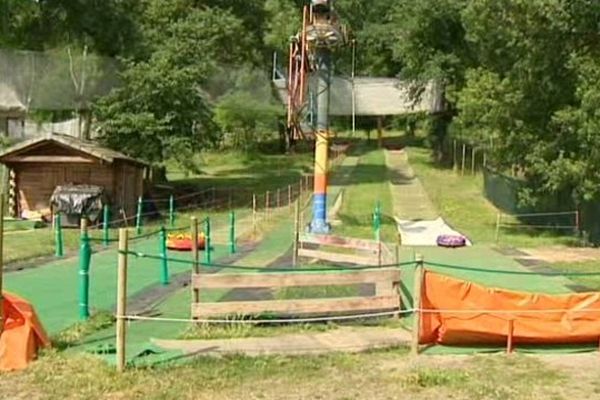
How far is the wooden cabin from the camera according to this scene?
84.1 feet

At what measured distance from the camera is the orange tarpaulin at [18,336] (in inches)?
289

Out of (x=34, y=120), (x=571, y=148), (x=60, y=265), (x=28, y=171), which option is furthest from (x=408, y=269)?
(x=34, y=120)

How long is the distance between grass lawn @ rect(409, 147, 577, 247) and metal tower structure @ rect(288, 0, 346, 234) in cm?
463

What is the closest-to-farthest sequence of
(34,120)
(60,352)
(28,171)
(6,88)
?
(60,352), (28,171), (6,88), (34,120)

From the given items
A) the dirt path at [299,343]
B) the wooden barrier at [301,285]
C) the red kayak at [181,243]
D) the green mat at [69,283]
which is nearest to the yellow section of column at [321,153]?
the red kayak at [181,243]

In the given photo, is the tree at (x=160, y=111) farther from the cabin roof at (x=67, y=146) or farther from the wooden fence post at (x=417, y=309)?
the wooden fence post at (x=417, y=309)

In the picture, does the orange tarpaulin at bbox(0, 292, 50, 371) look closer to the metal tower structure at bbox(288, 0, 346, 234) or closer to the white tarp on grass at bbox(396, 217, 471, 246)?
the metal tower structure at bbox(288, 0, 346, 234)

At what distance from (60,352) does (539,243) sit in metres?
16.8

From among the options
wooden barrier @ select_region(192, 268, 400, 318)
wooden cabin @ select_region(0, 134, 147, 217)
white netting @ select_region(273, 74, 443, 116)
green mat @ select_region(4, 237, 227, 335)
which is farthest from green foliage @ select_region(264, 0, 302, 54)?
wooden barrier @ select_region(192, 268, 400, 318)

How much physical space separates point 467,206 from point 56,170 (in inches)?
572

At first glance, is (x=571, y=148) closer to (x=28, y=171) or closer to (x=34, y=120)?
(x=28, y=171)

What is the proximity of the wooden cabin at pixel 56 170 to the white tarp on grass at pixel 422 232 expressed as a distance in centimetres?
847

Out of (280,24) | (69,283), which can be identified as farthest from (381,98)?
(69,283)

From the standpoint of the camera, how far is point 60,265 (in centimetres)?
1539
